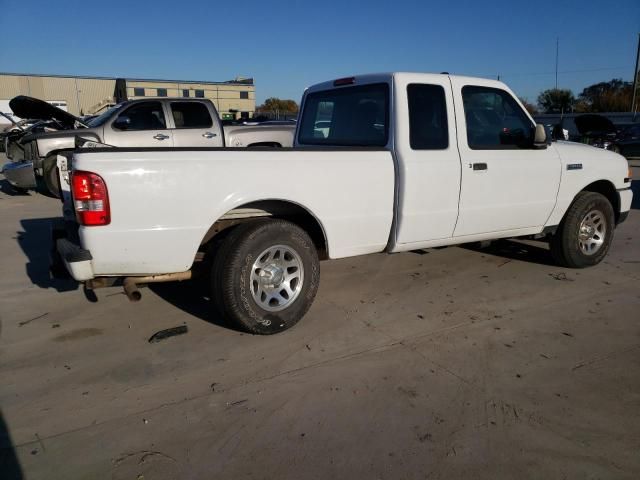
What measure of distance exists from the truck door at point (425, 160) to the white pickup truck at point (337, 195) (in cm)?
1

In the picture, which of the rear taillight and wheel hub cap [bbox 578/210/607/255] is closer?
the rear taillight

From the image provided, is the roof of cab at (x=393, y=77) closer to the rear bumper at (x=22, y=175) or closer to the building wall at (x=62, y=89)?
the rear bumper at (x=22, y=175)

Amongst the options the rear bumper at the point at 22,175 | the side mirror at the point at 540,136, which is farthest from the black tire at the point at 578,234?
the rear bumper at the point at 22,175

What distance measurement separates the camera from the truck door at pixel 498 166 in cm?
459

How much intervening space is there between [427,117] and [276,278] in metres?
1.98

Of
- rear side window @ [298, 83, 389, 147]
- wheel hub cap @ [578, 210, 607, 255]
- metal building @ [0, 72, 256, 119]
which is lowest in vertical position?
wheel hub cap @ [578, 210, 607, 255]

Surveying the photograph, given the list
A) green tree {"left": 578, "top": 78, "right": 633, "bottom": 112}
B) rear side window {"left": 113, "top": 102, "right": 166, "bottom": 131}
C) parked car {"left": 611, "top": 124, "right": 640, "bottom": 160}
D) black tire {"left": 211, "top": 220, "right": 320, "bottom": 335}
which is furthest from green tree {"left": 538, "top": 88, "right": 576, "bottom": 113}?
black tire {"left": 211, "top": 220, "right": 320, "bottom": 335}

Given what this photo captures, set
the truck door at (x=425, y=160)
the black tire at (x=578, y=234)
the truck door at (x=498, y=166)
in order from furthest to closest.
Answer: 1. the black tire at (x=578, y=234)
2. the truck door at (x=498, y=166)
3. the truck door at (x=425, y=160)

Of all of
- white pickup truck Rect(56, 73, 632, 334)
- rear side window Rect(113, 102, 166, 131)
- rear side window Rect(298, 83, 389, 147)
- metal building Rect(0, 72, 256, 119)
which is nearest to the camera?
white pickup truck Rect(56, 73, 632, 334)

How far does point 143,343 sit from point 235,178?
147 cm

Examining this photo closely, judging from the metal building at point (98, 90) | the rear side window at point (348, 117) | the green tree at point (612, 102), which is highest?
the metal building at point (98, 90)

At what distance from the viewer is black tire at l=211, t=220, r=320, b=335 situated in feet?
11.9

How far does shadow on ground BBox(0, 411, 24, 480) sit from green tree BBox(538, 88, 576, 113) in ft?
162

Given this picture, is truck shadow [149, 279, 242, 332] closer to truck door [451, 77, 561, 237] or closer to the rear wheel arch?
the rear wheel arch
